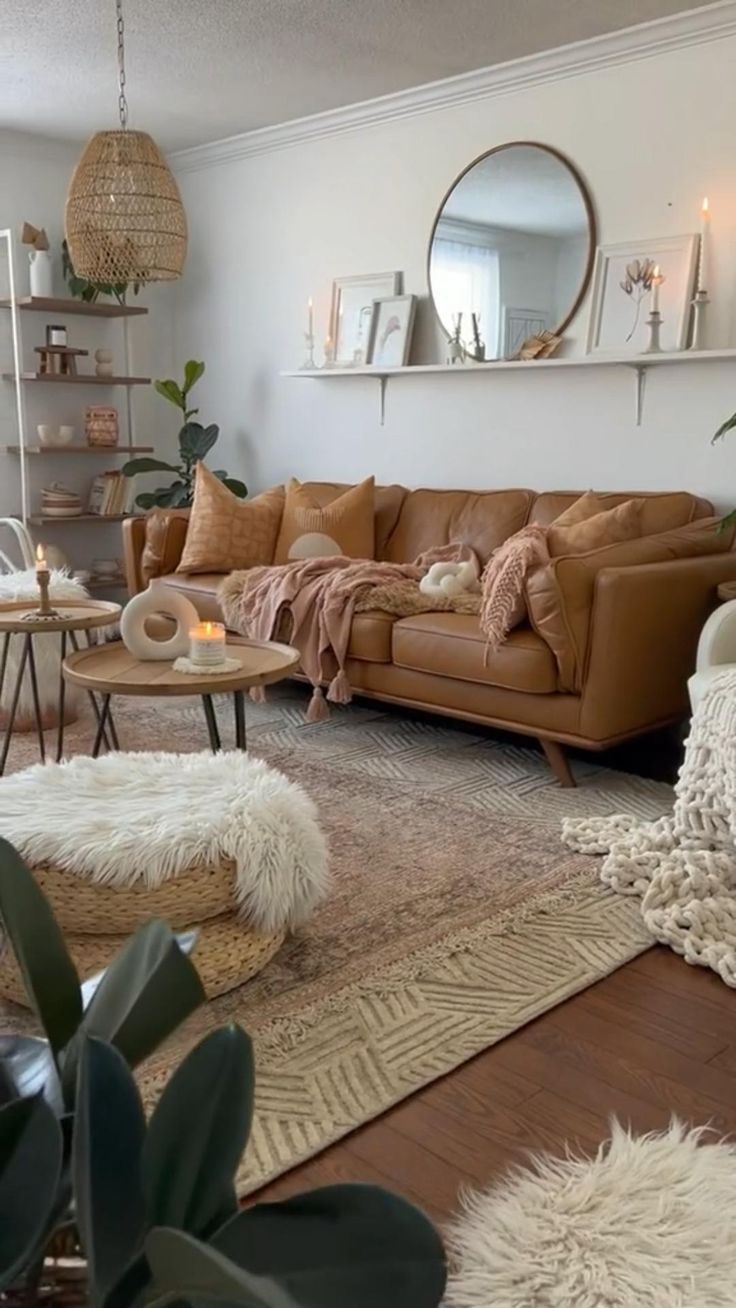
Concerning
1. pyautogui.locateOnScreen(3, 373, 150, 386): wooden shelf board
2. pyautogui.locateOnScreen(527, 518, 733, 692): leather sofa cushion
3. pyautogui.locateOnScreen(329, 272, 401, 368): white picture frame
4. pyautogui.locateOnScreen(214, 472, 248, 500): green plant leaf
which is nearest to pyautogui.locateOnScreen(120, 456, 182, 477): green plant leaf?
pyautogui.locateOnScreen(214, 472, 248, 500): green plant leaf

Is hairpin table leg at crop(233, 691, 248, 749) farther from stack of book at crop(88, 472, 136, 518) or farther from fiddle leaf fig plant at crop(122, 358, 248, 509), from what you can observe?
stack of book at crop(88, 472, 136, 518)

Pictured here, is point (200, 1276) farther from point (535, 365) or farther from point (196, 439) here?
point (196, 439)

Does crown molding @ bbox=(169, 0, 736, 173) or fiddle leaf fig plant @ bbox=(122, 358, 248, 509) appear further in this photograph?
fiddle leaf fig plant @ bbox=(122, 358, 248, 509)

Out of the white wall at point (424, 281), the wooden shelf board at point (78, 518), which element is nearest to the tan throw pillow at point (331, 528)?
the white wall at point (424, 281)

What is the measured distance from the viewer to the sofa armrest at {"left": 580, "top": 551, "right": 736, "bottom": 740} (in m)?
2.94

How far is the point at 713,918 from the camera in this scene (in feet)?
7.17

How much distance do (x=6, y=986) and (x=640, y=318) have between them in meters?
3.12

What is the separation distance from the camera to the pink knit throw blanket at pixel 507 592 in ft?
10.1

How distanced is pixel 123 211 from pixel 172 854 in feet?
7.85

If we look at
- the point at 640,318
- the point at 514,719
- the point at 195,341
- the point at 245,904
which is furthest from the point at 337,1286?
the point at 195,341

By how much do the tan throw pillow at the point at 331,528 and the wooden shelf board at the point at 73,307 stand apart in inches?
68.3

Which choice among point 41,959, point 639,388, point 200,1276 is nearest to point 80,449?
point 639,388

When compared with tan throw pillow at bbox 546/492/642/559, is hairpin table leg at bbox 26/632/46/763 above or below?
below

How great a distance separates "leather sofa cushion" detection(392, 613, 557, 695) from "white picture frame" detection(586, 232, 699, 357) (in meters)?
1.28
